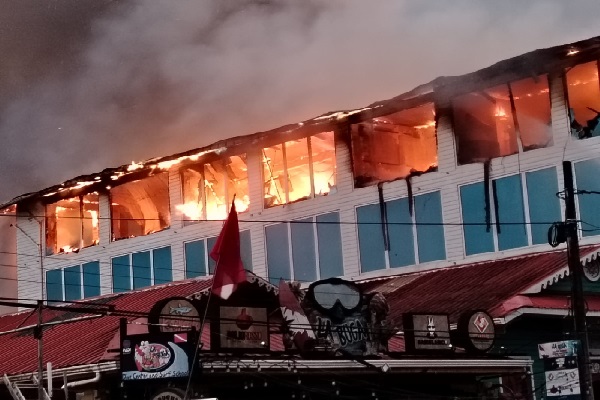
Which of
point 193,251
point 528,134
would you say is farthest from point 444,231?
point 193,251

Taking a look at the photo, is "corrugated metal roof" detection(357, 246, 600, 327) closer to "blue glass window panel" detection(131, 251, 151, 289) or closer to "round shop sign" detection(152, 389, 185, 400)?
"round shop sign" detection(152, 389, 185, 400)

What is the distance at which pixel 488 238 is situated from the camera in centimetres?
3312

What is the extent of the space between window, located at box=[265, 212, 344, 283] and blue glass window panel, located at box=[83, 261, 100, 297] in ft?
27.1

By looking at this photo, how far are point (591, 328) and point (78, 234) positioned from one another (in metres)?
21.7

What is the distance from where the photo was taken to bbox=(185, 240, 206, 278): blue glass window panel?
128 ft

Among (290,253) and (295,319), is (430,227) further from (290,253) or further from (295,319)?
(295,319)

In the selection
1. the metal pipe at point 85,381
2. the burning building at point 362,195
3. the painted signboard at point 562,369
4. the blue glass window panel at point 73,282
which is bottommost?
the painted signboard at point 562,369

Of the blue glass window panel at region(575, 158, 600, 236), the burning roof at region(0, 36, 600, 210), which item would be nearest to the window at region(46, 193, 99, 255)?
the burning roof at region(0, 36, 600, 210)

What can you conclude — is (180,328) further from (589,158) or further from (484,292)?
(589,158)

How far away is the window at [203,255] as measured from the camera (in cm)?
3838

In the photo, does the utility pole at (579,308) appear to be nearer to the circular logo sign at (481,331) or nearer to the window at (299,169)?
the circular logo sign at (481,331)

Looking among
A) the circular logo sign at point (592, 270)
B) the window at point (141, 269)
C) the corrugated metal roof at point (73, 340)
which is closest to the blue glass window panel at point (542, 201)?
the circular logo sign at point (592, 270)

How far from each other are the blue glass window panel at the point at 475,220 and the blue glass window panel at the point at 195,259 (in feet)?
34.1

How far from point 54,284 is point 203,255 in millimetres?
7992
